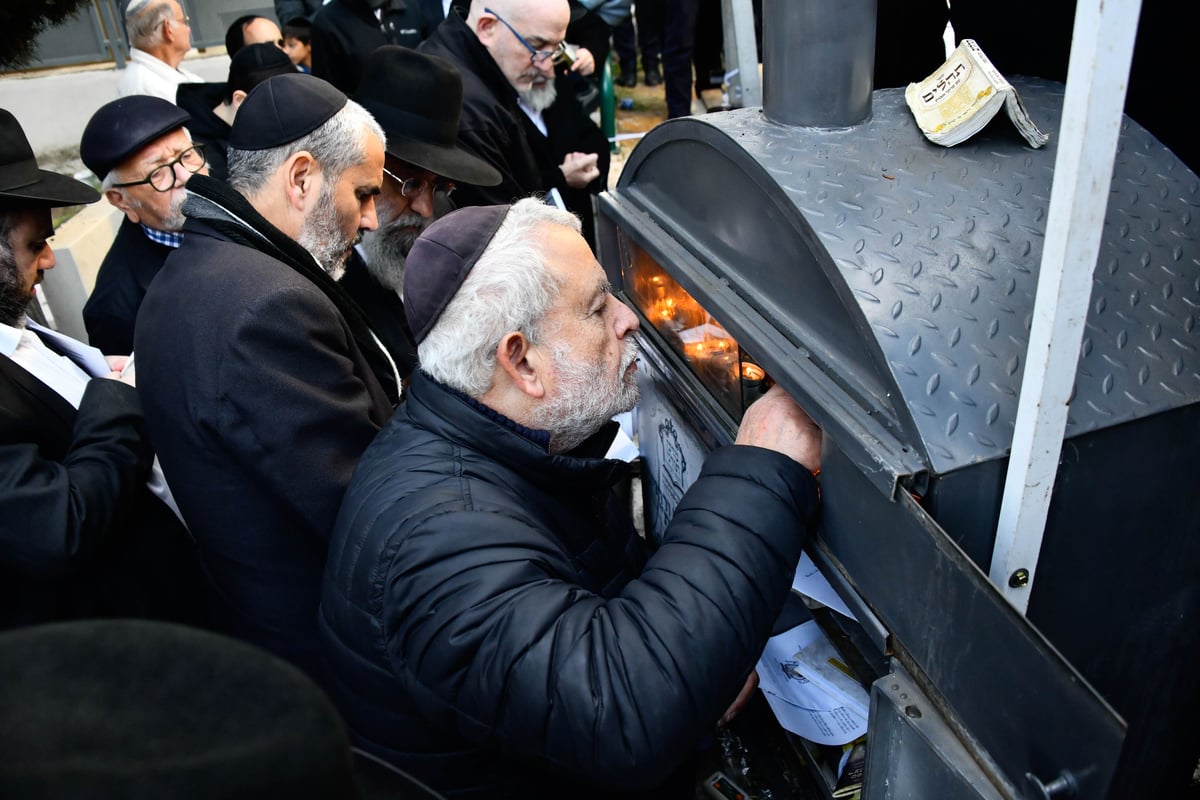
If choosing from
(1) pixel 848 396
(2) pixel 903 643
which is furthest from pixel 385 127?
(2) pixel 903 643

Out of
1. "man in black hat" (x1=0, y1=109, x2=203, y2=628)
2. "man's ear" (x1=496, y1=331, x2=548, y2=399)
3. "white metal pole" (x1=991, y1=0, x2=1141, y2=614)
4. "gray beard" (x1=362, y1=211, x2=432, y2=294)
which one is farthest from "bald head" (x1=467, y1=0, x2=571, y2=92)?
"white metal pole" (x1=991, y1=0, x2=1141, y2=614)

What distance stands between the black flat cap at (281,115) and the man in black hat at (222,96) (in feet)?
6.10

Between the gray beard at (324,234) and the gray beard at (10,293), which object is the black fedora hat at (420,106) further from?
the gray beard at (10,293)

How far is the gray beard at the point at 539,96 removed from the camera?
334cm

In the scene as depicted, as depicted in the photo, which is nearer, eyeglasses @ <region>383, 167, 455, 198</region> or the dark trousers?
eyeglasses @ <region>383, 167, 455, 198</region>

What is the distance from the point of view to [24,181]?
1.98m

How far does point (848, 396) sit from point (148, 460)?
154 centimetres

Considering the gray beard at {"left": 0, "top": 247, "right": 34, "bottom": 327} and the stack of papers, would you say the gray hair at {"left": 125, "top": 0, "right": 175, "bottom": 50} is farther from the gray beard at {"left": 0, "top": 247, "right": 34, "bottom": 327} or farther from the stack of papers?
the stack of papers

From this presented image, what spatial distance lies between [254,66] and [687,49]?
12.4 feet

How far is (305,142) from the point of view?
1991 mm

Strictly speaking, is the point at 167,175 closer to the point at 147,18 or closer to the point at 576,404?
the point at 576,404

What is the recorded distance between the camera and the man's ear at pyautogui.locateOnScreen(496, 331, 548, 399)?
1.38 meters

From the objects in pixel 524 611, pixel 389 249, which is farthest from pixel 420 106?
pixel 524 611

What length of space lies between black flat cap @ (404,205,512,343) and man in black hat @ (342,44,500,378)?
1109 millimetres
